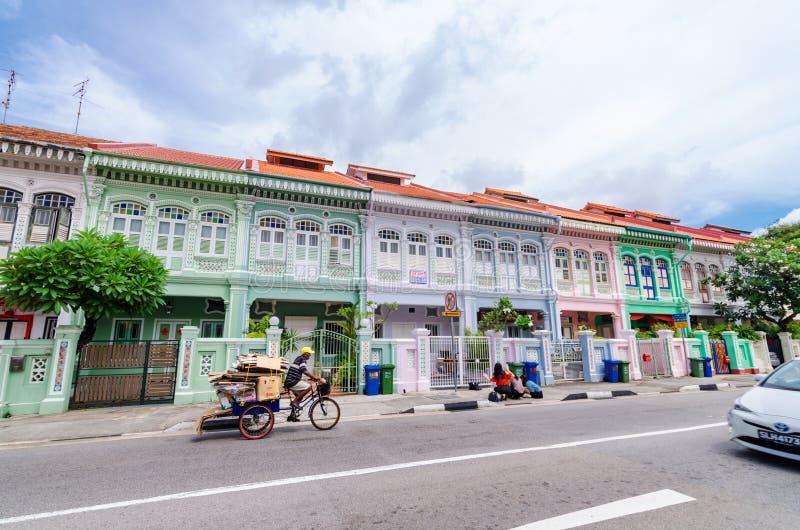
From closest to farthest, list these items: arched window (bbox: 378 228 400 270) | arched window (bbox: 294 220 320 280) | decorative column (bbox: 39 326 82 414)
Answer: decorative column (bbox: 39 326 82 414), arched window (bbox: 294 220 320 280), arched window (bbox: 378 228 400 270)

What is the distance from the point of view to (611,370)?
15.6m

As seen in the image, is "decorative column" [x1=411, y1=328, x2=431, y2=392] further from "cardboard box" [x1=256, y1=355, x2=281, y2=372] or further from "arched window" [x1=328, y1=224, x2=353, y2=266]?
"cardboard box" [x1=256, y1=355, x2=281, y2=372]

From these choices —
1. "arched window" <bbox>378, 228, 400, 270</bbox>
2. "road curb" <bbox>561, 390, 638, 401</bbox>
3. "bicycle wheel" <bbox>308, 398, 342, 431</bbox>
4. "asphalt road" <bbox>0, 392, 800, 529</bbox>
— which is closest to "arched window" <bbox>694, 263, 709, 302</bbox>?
"road curb" <bbox>561, 390, 638, 401</bbox>

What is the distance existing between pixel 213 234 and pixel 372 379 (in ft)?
27.7

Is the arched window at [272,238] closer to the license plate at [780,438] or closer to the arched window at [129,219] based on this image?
the arched window at [129,219]

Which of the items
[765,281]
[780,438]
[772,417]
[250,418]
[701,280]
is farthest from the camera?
[701,280]

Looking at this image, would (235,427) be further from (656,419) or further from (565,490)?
(656,419)

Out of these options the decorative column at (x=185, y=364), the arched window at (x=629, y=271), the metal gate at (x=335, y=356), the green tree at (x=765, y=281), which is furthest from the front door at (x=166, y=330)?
the green tree at (x=765, y=281)

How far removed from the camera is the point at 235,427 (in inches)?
291

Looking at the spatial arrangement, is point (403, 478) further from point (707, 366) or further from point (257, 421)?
point (707, 366)

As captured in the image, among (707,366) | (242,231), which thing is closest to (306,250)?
(242,231)

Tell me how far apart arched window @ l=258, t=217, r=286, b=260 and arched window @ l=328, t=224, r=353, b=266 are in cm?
194

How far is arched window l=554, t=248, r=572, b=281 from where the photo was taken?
20.3m

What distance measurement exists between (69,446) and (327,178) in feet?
45.1
